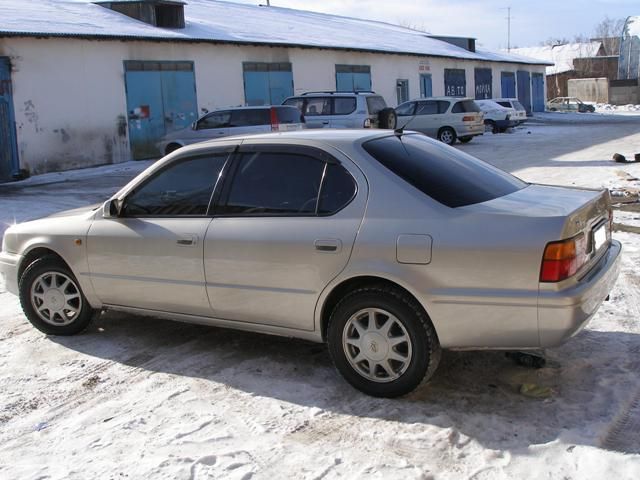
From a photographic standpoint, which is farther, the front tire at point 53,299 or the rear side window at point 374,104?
the rear side window at point 374,104

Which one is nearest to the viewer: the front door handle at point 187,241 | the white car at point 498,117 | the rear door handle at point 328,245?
the rear door handle at point 328,245

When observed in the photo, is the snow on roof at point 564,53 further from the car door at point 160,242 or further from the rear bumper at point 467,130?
the car door at point 160,242

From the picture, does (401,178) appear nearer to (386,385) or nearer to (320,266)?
(320,266)

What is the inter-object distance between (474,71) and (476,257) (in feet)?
131

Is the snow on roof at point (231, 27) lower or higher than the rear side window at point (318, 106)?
higher

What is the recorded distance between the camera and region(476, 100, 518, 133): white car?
32.2m

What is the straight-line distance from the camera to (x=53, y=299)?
18.8 ft

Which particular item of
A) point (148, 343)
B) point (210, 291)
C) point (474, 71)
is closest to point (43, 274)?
point (148, 343)

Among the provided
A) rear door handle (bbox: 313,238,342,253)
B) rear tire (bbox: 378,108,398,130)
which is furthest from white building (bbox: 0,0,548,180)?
rear door handle (bbox: 313,238,342,253)

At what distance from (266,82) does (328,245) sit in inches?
A: 894

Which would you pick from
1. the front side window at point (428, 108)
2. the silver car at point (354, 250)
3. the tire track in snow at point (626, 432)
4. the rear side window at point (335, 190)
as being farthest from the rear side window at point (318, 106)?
the tire track in snow at point (626, 432)

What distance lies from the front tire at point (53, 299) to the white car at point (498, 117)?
28.8m

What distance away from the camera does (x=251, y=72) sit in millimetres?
25828

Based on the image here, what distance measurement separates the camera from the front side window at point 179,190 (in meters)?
5.08
